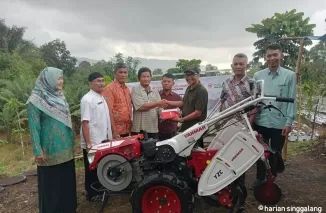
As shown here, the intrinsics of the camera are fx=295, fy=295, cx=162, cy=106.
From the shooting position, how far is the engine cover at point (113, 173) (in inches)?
119

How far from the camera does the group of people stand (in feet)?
10.7

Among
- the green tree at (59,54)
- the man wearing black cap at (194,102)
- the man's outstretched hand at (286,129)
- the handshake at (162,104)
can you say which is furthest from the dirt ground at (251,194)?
the green tree at (59,54)

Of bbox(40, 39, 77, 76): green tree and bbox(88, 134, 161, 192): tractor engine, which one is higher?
bbox(40, 39, 77, 76): green tree

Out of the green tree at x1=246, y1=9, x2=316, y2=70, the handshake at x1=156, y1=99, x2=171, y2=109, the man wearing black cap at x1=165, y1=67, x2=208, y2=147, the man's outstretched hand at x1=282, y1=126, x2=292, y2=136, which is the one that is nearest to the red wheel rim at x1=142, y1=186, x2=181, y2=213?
the man wearing black cap at x1=165, y1=67, x2=208, y2=147

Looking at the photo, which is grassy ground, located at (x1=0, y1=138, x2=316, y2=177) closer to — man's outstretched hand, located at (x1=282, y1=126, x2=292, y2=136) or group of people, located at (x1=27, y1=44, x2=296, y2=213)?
group of people, located at (x1=27, y1=44, x2=296, y2=213)

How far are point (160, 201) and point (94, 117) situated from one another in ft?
4.51

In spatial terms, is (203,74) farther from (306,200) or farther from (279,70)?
(306,200)

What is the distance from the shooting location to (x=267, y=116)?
3793 mm

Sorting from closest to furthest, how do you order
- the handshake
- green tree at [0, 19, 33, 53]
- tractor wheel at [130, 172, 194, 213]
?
tractor wheel at [130, 172, 194, 213] < the handshake < green tree at [0, 19, 33, 53]

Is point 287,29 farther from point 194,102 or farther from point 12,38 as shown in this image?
point 12,38

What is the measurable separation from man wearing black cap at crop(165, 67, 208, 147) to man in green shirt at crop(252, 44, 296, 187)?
75cm

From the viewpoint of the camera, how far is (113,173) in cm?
301

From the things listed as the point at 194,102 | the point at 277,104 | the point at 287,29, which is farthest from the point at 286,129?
the point at 287,29

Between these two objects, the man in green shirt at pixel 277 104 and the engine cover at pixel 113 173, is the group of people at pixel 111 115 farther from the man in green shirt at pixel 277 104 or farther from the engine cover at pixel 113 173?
the engine cover at pixel 113 173
